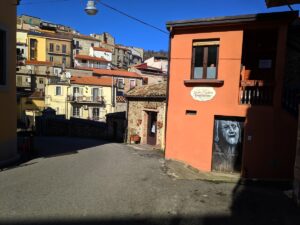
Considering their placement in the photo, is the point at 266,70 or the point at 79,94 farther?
the point at 79,94

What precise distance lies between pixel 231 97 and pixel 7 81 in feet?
26.3

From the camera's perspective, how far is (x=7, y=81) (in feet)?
38.8

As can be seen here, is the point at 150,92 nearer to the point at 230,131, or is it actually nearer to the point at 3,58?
the point at 230,131

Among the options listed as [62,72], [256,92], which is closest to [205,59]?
[256,92]

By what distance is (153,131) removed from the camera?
22484mm

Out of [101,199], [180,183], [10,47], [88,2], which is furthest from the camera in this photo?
[10,47]

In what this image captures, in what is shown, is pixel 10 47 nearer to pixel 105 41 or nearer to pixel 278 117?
pixel 278 117

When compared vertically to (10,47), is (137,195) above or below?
below

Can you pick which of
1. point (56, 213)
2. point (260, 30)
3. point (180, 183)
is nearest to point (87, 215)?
point (56, 213)

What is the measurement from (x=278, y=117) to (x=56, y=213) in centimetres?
822

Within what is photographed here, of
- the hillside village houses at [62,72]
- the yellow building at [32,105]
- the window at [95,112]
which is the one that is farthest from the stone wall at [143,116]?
the window at [95,112]

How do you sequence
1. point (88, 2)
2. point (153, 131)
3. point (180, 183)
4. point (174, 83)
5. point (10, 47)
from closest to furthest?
1. point (180, 183)
2. point (88, 2)
3. point (10, 47)
4. point (174, 83)
5. point (153, 131)

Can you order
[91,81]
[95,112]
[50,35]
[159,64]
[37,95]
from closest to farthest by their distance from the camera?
[91,81] → [37,95] → [95,112] → [50,35] → [159,64]

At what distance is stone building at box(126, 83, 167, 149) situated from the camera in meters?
21.1
